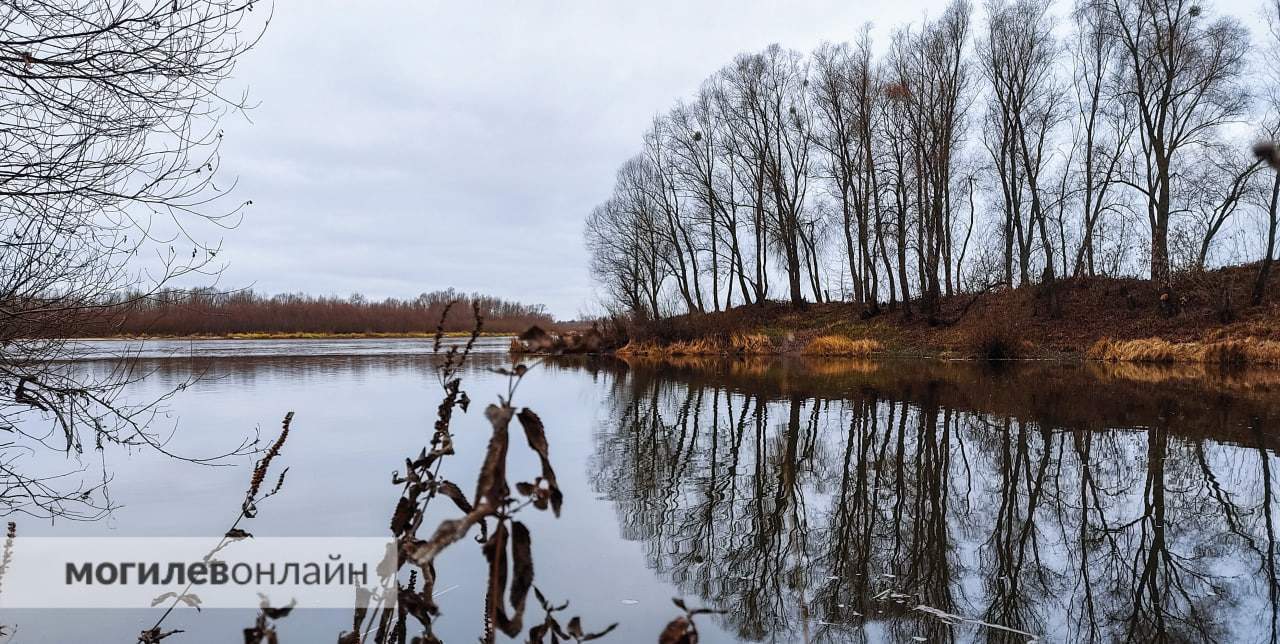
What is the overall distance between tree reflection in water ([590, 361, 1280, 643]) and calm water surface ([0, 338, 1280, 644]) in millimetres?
22

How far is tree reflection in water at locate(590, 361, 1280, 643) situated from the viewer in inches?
141

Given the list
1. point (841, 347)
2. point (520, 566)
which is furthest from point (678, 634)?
point (841, 347)

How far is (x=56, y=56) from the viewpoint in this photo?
3305 mm

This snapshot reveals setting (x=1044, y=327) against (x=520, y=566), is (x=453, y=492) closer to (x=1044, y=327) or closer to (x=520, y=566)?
(x=520, y=566)

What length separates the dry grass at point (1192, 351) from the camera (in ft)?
58.6

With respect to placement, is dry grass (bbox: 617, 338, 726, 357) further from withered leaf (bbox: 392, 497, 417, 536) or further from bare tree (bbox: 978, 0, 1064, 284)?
withered leaf (bbox: 392, 497, 417, 536)

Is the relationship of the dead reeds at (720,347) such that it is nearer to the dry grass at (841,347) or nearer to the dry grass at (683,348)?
the dry grass at (683,348)

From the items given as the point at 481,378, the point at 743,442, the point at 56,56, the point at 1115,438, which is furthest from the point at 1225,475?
the point at 481,378

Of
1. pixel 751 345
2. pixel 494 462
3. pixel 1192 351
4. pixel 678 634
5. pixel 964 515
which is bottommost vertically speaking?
pixel 964 515

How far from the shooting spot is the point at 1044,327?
24594mm

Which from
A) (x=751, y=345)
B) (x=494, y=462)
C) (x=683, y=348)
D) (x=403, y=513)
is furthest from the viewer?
(x=683, y=348)

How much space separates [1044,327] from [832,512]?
74.5ft

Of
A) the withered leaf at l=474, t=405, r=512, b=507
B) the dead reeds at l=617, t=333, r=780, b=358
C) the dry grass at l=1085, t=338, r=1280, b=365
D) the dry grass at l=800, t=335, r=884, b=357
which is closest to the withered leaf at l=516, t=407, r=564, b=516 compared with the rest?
the withered leaf at l=474, t=405, r=512, b=507

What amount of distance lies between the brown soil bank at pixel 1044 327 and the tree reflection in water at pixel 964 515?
1083 cm
